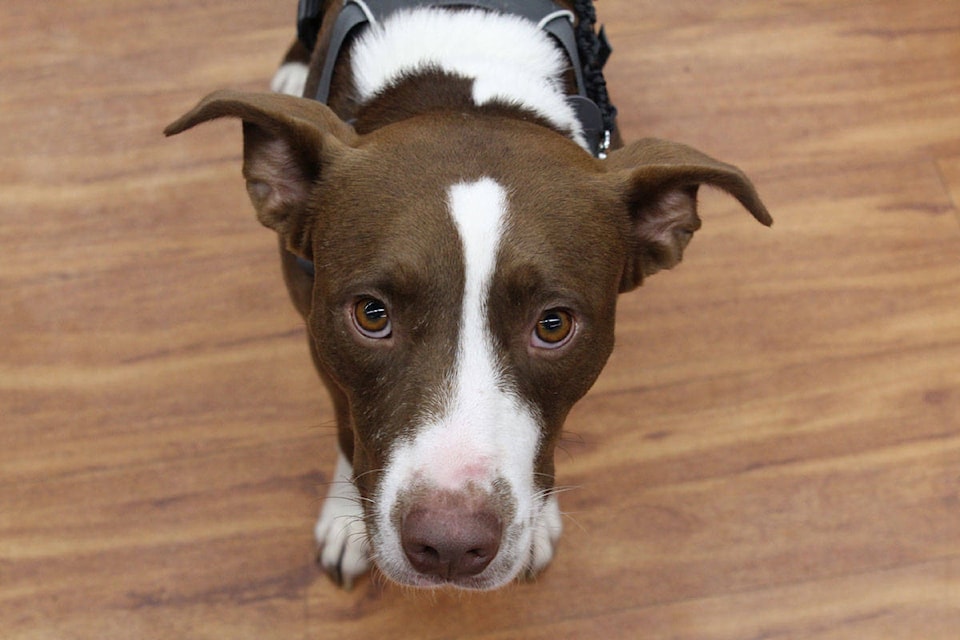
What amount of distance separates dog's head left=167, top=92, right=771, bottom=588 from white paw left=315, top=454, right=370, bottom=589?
2.20ft

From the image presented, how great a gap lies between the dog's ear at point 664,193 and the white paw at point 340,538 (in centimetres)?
113

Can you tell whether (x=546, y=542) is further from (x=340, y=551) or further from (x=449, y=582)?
(x=449, y=582)

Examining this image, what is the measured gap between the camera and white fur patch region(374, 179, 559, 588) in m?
1.91

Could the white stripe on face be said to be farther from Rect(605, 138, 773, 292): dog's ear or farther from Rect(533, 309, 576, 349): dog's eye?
Rect(605, 138, 773, 292): dog's ear

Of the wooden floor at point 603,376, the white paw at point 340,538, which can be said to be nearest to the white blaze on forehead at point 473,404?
the white paw at point 340,538

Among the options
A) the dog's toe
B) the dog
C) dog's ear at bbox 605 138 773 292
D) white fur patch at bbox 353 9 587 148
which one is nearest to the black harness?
white fur patch at bbox 353 9 587 148

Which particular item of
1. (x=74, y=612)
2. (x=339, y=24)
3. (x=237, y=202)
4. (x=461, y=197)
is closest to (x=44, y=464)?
(x=74, y=612)

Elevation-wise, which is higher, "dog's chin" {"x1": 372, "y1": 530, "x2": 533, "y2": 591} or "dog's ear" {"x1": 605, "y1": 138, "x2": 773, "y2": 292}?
"dog's ear" {"x1": 605, "y1": 138, "x2": 773, "y2": 292}

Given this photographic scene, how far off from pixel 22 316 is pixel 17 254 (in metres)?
0.25

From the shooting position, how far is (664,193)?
2.21m

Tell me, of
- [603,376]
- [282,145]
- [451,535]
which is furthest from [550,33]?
[451,535]

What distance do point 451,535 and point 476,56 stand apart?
4.29 ft

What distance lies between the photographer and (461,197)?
1981 millimetres

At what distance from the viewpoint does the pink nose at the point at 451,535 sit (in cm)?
188
